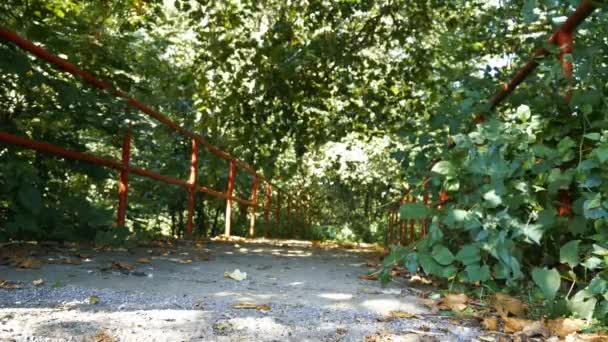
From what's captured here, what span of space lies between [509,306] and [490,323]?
0.76 feet

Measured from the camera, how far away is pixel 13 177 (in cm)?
310

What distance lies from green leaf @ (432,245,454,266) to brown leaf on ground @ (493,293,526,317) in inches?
9.5

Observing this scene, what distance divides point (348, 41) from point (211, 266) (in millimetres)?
4141

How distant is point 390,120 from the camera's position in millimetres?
7977

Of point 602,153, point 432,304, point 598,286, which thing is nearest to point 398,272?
point 432,304

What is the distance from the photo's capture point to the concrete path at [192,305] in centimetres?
173

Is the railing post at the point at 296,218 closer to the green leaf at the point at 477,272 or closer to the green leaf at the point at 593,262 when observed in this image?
the green leaf at the point at 477,272

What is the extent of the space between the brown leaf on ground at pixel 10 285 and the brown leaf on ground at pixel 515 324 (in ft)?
5.98

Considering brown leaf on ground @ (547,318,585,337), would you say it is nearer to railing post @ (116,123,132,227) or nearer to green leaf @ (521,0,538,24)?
green leaf @ (521,0,538,24)

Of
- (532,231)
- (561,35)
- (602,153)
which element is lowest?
(532,231)

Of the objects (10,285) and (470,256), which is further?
(470,256)

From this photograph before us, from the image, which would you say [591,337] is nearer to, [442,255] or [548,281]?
[548,281]

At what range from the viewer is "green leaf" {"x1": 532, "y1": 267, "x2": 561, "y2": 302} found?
80.1 inches

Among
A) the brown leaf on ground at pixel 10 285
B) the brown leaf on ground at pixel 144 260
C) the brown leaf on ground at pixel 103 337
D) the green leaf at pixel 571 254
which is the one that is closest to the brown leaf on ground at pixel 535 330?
the green leaf at pixel 571 254
